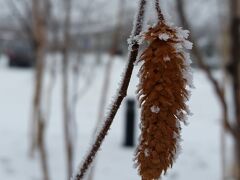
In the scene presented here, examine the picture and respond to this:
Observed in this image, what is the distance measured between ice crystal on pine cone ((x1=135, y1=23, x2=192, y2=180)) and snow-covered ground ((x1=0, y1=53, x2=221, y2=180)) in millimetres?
3319

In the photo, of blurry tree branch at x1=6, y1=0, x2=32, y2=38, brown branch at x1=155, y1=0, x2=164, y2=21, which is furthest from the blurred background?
brown branch at x1=155, y1=0, x2=164, y2=21

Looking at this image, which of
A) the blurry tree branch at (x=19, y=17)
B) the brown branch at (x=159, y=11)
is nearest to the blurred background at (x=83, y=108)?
the blurry tree branch at (x=19, y=17)

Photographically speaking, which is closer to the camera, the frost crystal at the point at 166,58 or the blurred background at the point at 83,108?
the frost crystal at the point at 166,58

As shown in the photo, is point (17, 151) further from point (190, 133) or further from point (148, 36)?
point (148, 36)

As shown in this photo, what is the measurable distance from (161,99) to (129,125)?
20.8 ft

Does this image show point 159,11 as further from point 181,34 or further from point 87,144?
point 87,144

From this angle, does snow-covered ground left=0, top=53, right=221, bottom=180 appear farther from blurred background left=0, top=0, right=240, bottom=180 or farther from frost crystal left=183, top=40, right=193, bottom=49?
frost crystal left=183, top=40, right=193, bottom=49

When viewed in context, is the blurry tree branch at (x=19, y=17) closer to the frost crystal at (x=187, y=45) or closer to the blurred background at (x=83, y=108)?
the blurred background at (x=83, y=108)

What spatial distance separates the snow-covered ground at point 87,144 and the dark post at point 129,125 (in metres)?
0.12

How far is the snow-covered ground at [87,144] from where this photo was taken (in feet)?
17.7

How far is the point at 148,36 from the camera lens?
43 centimetres

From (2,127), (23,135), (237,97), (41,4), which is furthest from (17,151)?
(237,97)

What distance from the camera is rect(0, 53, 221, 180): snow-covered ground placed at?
539cm

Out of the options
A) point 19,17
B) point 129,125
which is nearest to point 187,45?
point 19,17
